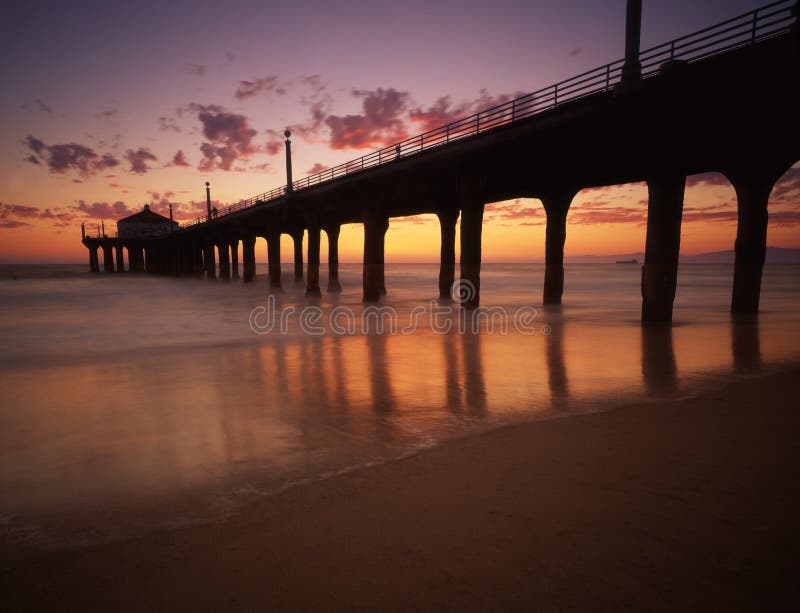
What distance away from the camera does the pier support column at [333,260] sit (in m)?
37.9

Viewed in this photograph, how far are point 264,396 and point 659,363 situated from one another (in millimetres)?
8101

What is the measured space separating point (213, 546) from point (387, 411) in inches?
134

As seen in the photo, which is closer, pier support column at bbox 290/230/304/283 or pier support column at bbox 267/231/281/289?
pier support column at bbox 267/231/281/289

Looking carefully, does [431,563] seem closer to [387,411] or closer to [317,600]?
[317,600]

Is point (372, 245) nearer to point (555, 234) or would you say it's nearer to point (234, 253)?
point (555, 234)

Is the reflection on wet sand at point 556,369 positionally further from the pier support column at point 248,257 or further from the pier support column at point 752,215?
the pier support column at point 248,257

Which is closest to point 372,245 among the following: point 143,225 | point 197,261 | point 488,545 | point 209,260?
point 488,545

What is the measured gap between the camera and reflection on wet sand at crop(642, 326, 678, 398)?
7332mm

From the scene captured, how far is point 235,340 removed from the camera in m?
13.3

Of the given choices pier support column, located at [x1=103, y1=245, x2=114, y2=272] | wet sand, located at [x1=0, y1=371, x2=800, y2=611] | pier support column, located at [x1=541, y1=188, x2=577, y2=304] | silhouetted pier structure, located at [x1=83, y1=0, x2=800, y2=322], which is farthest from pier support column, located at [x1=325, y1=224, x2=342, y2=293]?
pier support column, located at [x1=103, y1=245, x2=114, y2=272]

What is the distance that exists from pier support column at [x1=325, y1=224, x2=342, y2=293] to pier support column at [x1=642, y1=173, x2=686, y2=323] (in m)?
25.9

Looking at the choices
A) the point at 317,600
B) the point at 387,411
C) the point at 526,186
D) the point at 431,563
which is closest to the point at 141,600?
the point at 317,600

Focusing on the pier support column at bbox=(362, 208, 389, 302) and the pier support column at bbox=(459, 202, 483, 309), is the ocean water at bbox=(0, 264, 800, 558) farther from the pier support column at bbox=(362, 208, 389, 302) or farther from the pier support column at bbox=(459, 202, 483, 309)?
the pier support column at bbox=(362, 208, 389, 302)

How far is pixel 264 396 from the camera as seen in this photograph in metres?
7.29
